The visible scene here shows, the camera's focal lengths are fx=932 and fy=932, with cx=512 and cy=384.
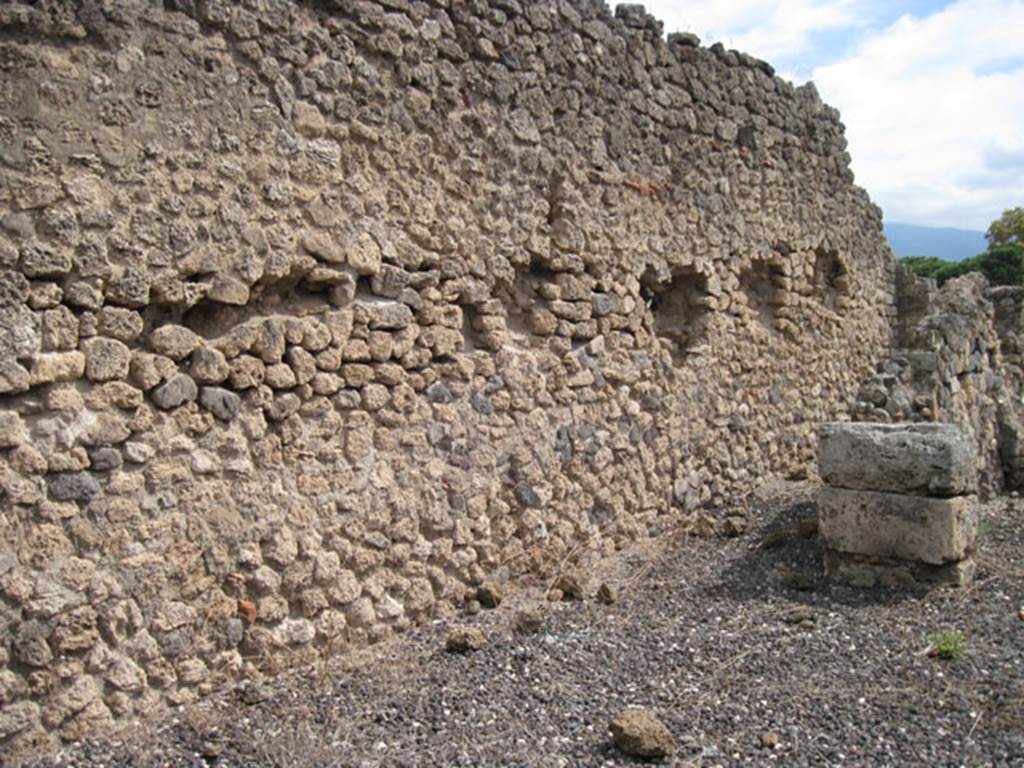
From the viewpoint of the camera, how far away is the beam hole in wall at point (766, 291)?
754 cm

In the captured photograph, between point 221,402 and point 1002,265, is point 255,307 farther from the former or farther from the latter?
point 1002,265

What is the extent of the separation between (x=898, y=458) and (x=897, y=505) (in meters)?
0.26

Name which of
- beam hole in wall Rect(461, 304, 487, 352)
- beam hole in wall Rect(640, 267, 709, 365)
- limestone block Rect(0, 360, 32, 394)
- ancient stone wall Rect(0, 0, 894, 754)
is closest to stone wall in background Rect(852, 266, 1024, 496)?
beam hole in wall Rect(640, 267, 709, 365)

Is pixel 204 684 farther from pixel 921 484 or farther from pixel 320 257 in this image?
pixel 921 484

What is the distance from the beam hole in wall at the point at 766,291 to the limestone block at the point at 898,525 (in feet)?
8.27

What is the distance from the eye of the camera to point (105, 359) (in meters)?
3.40

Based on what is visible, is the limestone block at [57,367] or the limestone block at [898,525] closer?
the limestone block at [57,367]

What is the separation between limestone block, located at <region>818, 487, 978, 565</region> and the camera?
500 centimetres

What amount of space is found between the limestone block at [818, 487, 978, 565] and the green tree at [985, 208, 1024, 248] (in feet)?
89.0

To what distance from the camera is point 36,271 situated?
10.5 ft

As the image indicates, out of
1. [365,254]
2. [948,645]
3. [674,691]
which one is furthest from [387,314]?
[948,645]

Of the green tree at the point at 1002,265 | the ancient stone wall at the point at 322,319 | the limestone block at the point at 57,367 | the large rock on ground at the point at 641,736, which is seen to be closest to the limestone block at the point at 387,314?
the ancient stone wall at the point at 322,319

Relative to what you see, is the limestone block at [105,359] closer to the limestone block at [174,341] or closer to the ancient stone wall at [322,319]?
A: the ancient stone wall at [322,319]

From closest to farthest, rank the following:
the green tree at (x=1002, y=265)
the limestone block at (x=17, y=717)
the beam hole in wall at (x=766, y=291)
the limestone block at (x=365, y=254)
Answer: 1. the limestone block at (x=17, y=717)
2. the limestone block at (x=365, y=254)
3. the beam hole in wall at (x=766, y=291)
4. the green tree at (x=1002, y=265)
